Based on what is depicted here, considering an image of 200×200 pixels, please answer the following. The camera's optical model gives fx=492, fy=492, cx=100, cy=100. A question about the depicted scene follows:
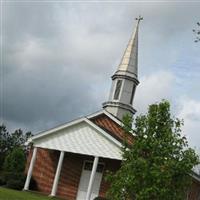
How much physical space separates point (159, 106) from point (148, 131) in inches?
43.8

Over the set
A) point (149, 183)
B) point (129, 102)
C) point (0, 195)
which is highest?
point (129, 102)

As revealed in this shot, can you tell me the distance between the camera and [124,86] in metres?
35.6

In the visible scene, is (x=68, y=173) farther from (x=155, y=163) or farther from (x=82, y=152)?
(x=155, y=163)

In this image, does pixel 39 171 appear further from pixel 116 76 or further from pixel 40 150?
pixel 116 76

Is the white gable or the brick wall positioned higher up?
the white gable

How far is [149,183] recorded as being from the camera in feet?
55.2

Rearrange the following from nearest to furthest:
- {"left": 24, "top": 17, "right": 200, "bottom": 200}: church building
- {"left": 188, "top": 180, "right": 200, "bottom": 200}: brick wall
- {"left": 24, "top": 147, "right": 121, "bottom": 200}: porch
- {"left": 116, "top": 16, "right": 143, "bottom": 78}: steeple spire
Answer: {"left": 24, "top": 17, "right": 200, "bottom": 200}: church building, {"left": 24, "top": 147, "right": 121, "bottom": 200}: porch, {"left": 188, "top": 180, "right": 200, "bottom": 200}: brick wall, {"left": 116, "top": 16, "right": 143, "bottom": 78}: steeple spire

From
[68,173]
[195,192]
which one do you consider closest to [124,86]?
[68,173]

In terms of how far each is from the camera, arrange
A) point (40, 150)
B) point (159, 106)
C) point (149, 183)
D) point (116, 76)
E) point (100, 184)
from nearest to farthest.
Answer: point (149, 183)
point (159, 106)
point (100, 184)
point (40, 150)
point (116, 76)

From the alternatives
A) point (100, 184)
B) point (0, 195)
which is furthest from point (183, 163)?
point (100, 184)

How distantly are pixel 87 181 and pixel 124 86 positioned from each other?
776 cm

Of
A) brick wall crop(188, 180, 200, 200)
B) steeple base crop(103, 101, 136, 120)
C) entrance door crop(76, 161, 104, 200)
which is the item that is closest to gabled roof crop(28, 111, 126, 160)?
steeple base crop(103, 101, 136, 120)

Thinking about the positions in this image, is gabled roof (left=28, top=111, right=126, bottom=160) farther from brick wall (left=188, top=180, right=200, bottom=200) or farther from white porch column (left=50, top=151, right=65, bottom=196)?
brick wall (left=188, top=180, right=200, bottom=200)

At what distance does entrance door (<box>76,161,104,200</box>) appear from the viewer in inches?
1232
